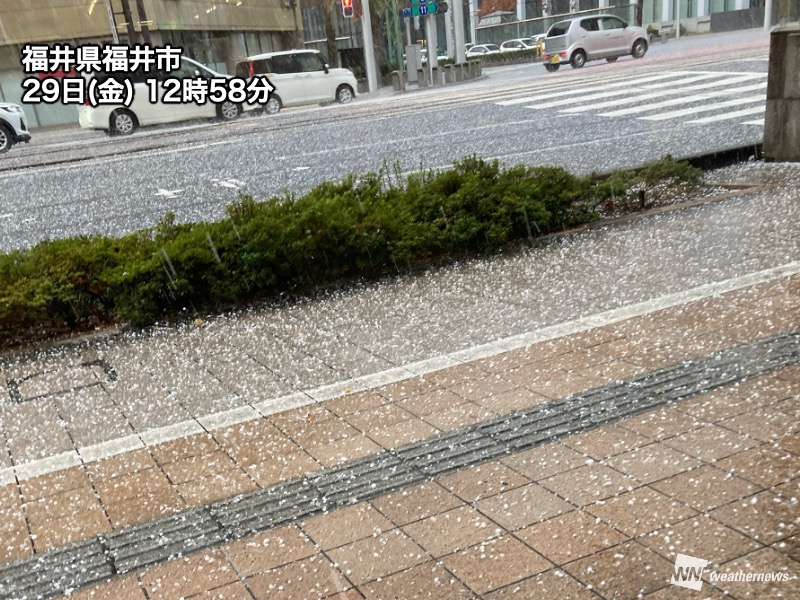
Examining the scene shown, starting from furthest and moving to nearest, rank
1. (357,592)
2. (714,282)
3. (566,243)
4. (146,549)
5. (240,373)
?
(566,243)
(714,282)
(240,373)
(146,549)
(357,592)

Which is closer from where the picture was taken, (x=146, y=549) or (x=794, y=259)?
(x=146, y=549)

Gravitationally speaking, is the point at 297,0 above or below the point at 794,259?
above

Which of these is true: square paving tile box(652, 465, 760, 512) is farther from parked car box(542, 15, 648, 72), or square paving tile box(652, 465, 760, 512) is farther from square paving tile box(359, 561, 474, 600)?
parked car box(542, 15, 648, 72)

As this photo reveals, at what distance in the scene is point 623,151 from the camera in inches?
444

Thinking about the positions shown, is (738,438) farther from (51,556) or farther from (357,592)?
(51,556)

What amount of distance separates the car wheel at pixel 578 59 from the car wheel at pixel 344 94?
813 centimetres

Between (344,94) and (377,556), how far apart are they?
2470cm

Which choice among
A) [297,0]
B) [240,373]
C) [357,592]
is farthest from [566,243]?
[297,0]

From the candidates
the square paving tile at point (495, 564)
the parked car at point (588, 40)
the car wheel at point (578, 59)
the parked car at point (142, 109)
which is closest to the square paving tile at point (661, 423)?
the square paving tile at point (495, 564)

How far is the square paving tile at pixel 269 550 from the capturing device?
276 cm

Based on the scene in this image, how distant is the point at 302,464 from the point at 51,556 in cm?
101

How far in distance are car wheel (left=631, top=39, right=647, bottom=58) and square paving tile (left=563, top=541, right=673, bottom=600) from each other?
29.3 metres

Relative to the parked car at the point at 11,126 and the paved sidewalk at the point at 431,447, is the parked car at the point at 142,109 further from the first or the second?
the paved sidewalk at the point at 431,447

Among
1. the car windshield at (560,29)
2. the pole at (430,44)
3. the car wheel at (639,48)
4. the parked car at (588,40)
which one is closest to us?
the car windshield at (560,29)
